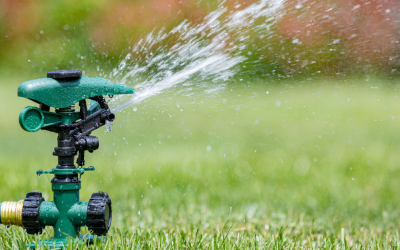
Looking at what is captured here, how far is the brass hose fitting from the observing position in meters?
Answer: 1.55

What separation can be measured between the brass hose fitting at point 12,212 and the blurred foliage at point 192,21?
4.86m

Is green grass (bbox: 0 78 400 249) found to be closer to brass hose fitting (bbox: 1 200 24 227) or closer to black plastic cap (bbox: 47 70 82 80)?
brass hose fitting (bbox: 1 200 24 227)

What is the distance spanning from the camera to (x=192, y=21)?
6871 millimetres

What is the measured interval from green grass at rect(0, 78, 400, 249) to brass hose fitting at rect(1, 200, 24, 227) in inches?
6.2

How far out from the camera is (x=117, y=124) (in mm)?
4852

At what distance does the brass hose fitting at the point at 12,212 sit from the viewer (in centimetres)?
155

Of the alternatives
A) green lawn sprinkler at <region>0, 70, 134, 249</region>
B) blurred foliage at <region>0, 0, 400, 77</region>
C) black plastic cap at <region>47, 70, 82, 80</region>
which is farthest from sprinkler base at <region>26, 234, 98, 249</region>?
blurred foliage at <region>0, 0, 400, 77</region>

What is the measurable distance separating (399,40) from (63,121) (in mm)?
7538

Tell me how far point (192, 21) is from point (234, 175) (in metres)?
4.28

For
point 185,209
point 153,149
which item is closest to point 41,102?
point 185,209

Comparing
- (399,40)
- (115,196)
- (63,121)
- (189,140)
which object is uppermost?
(63,121)

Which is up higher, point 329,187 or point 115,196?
point 115,196

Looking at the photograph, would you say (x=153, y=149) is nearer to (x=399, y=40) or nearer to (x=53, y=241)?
(x=53, y=241)

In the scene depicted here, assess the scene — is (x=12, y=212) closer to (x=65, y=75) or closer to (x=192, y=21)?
(x=65, y=75)
